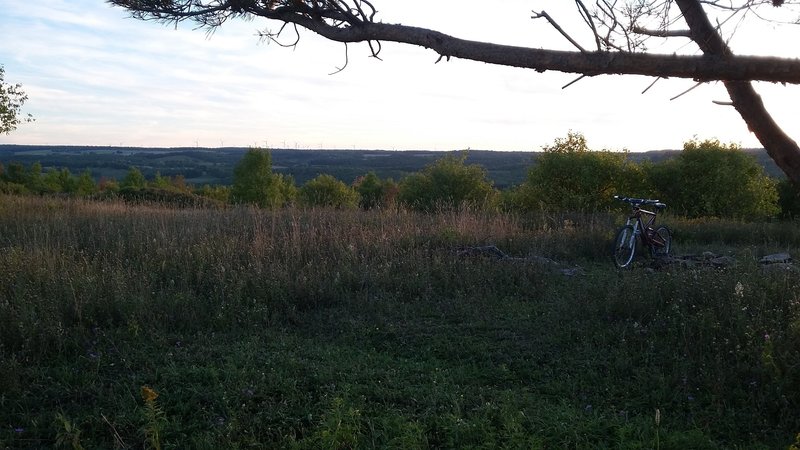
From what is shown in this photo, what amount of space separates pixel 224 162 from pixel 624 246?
274ft

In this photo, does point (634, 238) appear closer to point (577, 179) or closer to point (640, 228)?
point (640, 228)

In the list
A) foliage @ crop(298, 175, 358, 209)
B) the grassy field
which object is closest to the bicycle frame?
the grassy field

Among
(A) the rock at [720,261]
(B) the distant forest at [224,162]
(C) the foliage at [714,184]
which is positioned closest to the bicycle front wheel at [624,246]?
(A) the rock at [720,261]

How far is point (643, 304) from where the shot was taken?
5.93 m

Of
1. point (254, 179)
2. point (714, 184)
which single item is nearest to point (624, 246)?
point (714, 184)

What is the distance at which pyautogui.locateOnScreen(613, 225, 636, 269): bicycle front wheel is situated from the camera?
30.8 feet

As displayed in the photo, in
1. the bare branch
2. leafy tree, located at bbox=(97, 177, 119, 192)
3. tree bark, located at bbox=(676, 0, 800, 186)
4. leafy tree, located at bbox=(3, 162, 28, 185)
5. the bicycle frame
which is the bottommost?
leafy tree, located at bbox=(97, 177, 119, 192)

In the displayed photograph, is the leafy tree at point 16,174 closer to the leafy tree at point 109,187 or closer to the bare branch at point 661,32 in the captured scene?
the leafy tree at point 109,187

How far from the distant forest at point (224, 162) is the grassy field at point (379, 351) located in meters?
51.5

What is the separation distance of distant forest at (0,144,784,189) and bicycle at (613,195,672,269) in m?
48.3

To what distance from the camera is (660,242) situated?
1006 cm

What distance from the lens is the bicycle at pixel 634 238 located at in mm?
9430

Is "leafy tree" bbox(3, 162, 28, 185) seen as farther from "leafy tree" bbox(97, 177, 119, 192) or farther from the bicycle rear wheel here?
the bicycle rear wheel

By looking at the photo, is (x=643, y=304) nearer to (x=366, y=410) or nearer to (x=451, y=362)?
(x=451, y=362)
